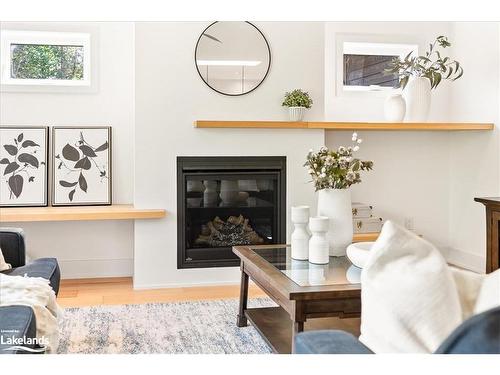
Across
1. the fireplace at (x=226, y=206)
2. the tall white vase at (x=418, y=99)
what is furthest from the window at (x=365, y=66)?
the fireplace at (x=226, y=206)

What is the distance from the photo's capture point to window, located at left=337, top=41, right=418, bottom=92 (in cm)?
485

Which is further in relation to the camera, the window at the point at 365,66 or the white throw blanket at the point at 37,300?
the window at the point at 365,66

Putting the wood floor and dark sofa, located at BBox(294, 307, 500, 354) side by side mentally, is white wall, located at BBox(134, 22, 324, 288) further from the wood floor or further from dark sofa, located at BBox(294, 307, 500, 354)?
dark sofa, located at BBox(294, 307, 500, 354)

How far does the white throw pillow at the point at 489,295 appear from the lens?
1.11m

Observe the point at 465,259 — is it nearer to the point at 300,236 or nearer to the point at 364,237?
the point at 364,237

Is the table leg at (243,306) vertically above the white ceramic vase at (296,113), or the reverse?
the white ceramic vase at (296,113)

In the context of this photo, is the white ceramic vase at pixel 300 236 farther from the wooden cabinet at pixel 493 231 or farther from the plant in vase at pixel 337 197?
the wooden cabinet at pixel 493 231

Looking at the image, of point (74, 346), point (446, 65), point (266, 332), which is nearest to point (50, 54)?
point (74, 346)

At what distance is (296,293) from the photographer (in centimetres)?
214

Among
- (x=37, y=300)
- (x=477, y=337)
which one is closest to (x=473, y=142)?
(x=37, y=300)

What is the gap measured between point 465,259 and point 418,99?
1.40 metres

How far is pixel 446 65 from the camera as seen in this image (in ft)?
16.3

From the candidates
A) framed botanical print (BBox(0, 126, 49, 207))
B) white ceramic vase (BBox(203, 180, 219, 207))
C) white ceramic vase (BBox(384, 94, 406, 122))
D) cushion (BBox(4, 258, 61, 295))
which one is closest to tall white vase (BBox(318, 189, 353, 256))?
cushion (BBox(4, 258, 61, 295))

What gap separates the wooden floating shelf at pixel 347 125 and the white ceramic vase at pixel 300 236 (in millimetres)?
1409
